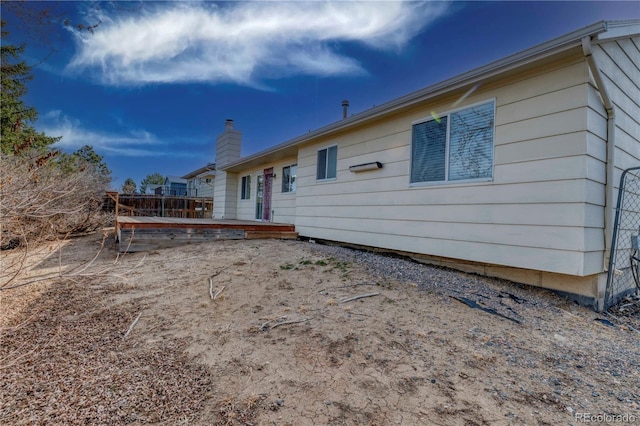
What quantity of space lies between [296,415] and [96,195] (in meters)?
12.8

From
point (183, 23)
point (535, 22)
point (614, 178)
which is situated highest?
point (535, 22)

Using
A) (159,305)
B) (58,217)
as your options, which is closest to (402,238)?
(159,305)

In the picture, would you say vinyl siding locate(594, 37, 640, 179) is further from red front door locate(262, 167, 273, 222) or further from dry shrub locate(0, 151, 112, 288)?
red front door locate(262, 167, 273, 222)

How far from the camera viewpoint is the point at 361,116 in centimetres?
608

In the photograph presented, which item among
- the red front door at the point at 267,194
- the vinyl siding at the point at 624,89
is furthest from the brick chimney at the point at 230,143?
the vinyl siding at the point at 624,89

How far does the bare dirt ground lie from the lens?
5.66 feet

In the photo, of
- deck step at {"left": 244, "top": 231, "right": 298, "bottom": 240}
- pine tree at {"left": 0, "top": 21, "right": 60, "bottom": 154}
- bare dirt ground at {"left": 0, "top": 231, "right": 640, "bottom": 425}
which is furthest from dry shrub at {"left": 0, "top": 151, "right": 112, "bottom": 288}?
deck step at {"left": 244, "top": 231, "right": 298, "bottom": 240}

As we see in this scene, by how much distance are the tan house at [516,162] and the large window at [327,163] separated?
921mm

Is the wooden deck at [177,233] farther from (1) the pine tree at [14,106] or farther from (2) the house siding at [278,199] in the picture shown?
(1) the pine tree at [14,106]

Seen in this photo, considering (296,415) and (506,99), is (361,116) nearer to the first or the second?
(506,99)

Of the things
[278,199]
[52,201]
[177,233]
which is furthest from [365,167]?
[52,201]

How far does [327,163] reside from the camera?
7570 mm

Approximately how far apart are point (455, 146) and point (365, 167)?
6.13 ft

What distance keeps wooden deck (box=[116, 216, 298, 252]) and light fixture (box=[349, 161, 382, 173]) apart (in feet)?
9.10
